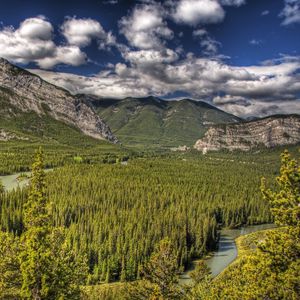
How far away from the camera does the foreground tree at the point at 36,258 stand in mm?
28688

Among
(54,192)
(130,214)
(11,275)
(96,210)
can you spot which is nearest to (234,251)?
(130,214)

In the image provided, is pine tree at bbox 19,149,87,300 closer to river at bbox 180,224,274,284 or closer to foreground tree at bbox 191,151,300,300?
foreground tree at bbox 191,151,300,300

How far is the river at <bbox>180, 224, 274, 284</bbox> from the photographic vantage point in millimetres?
117812

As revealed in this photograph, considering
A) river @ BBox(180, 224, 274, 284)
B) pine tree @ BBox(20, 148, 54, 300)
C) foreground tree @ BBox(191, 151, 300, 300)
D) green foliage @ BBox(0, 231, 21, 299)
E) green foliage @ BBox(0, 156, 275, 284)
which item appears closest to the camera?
foreground tree @ BBox(191, 151, 300, 300)

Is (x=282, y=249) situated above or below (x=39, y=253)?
above

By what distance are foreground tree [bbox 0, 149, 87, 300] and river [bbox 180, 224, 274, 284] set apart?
79.3 meters

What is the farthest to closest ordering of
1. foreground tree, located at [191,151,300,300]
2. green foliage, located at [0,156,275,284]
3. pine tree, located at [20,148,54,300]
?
green foliage, located at [0,156,275,284] < pine tree, located at [20,148,54,300] < foreground tree, located at [191,151,300,300]

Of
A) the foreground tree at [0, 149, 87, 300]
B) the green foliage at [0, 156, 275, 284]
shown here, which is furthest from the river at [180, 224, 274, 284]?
the foreground tree at [0, 149, 87, 300]

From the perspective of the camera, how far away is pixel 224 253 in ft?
466

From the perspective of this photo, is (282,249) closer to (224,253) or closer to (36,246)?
(36,246)

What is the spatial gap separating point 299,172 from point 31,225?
2129 centimetres

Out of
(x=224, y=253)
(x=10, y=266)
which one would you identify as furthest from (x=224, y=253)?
(x=10, y=266)

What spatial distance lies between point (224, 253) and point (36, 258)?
409 feet

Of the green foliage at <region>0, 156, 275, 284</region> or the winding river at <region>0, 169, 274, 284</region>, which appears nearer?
the green foliage at <region>0, 156, 275, 284</region>
